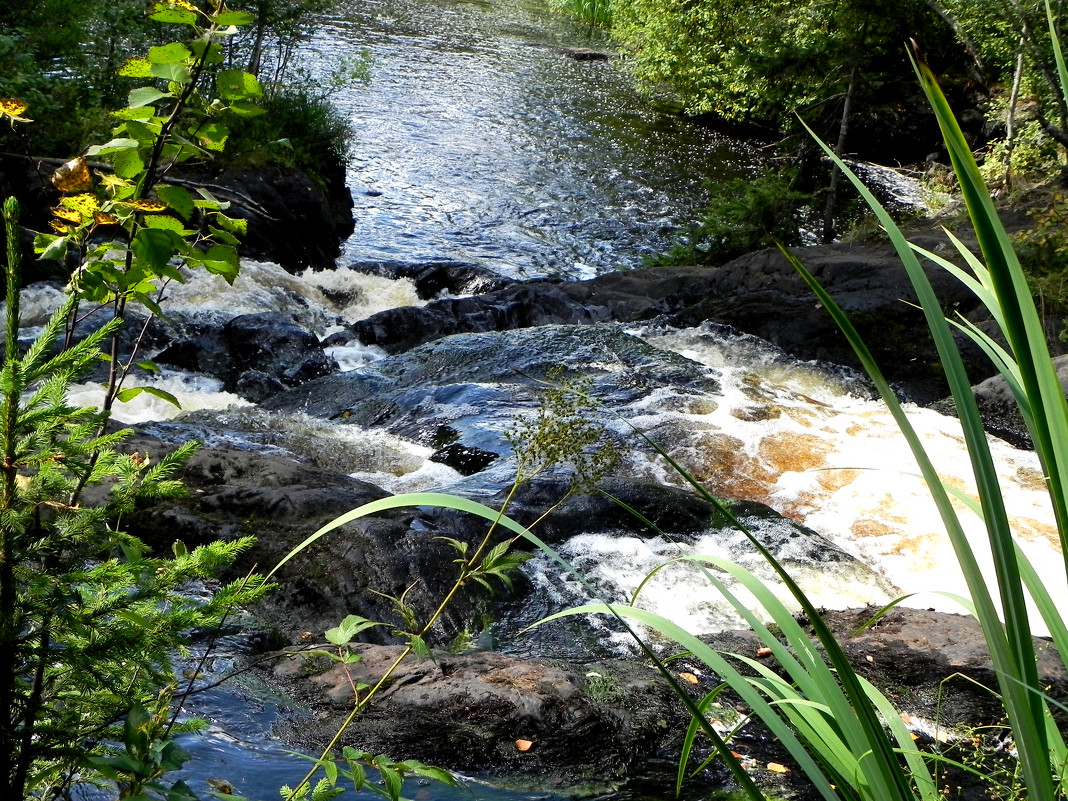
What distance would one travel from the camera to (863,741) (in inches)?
48.1

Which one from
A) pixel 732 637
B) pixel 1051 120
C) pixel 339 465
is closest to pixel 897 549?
pixel 732 637

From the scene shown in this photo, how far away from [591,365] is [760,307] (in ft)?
7.39

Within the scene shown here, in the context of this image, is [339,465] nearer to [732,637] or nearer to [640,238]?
[732,637]

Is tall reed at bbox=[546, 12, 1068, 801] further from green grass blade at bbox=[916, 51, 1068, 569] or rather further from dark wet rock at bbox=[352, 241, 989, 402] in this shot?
dark wet rock at bbox=[352, 241, 989, 402]

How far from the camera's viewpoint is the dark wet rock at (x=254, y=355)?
25.1 feet

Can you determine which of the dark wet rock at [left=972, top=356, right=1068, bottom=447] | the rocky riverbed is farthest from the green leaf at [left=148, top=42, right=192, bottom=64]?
the dark wet rock at [left=972, top=356, right=1068, bottom=447]

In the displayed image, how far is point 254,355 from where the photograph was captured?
8.03 metres

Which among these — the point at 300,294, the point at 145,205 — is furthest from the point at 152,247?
the point at 300,294

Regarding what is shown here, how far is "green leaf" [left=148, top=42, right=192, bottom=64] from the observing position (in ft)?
5.06

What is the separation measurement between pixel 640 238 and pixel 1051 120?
5990 millimetres

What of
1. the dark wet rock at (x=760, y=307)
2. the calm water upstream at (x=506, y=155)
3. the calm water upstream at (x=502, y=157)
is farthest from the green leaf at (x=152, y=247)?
the calm water upstream at (x=506, y=155)

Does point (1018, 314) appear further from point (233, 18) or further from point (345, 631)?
point (233, 18)

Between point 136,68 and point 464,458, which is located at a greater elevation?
point 136,68

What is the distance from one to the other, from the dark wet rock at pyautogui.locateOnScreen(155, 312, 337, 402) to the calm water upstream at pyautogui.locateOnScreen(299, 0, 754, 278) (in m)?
3.22
